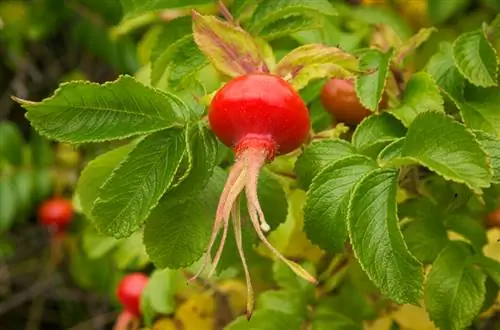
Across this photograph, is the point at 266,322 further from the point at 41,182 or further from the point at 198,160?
the point at 41,182

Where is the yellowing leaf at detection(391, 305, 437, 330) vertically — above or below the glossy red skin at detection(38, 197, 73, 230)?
above

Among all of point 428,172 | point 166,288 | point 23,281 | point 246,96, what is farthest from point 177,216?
point 23,281

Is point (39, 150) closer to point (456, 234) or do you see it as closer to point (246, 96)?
point (456, 234)

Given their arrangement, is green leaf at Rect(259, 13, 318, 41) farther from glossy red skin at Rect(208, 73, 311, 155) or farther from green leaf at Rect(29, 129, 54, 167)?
green leaf at Rect(29, 129, 54, 167)

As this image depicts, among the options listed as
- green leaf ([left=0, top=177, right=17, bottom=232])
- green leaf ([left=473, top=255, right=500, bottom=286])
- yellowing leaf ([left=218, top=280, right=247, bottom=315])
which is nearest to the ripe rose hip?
green leaf ([left=473, top=255, right=500, bottom=286])

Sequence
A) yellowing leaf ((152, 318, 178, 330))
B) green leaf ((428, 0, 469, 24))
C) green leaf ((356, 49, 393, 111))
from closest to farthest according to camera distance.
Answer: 1. green leaf ((356, 49, 393, 111))
2. yellowing leaf ((152, 318, 178, 330))
3. green leaf ((428, 0, 469, 24))

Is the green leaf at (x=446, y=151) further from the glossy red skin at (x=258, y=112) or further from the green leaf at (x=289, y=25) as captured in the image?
the green leaf at (x=289, y=25)

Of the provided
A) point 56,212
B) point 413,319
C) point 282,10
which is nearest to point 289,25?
point 282,10

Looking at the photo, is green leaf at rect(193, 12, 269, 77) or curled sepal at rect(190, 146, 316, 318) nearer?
curled sepal at rect(190, 146, 316, 318)
